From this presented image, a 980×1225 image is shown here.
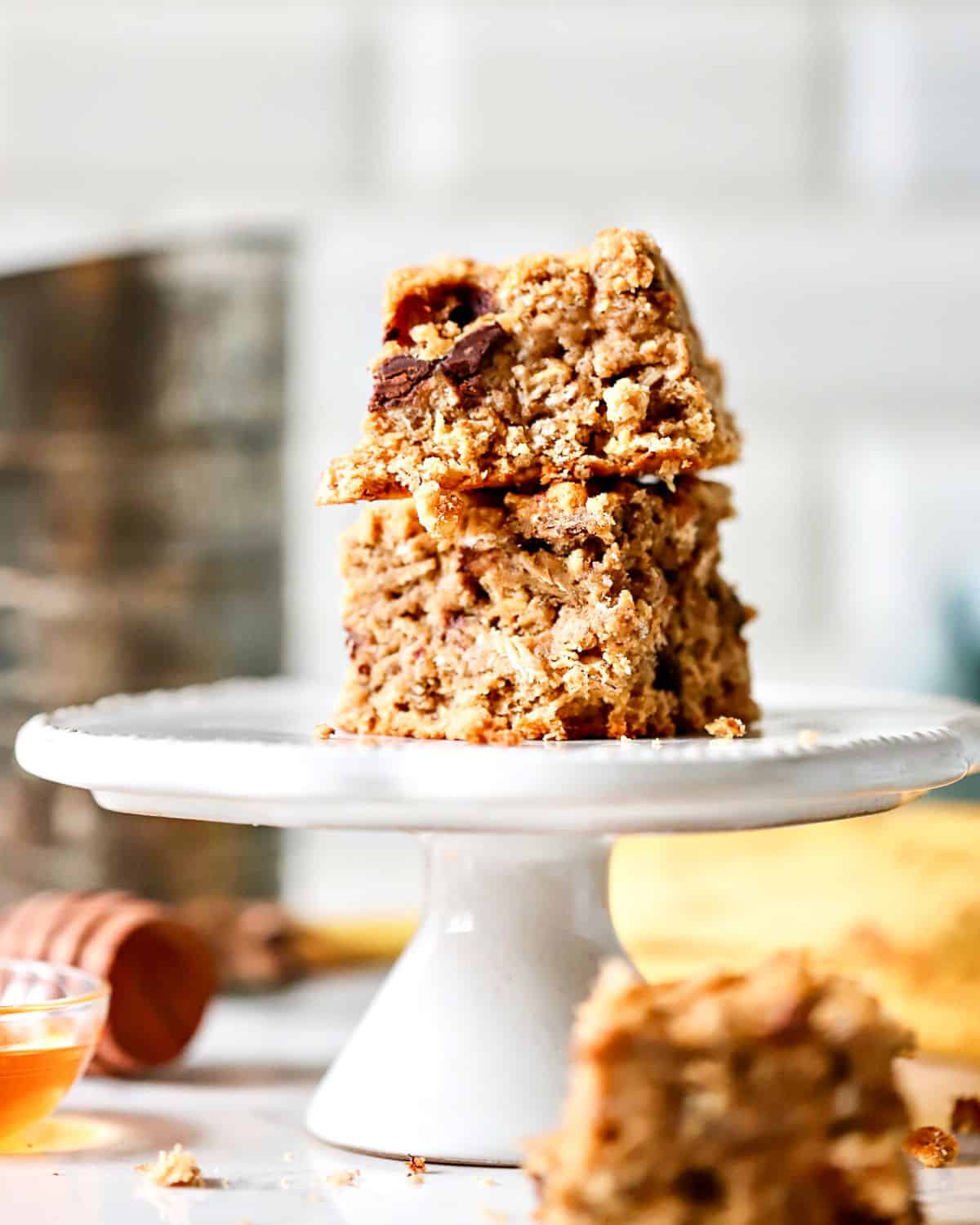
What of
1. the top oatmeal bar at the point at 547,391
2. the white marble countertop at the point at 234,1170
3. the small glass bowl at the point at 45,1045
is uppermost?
the top oatmeal bar at the point at 547,391

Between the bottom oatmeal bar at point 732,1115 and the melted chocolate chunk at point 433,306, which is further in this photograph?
the melted chocolate chunk at point 433,306

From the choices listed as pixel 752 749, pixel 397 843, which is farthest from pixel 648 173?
pixel 752 749

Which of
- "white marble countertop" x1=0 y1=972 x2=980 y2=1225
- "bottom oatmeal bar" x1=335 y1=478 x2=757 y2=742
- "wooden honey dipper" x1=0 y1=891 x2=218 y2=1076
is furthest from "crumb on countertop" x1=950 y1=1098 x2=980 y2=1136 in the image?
"wooden honey dipper" x1=0 y1=891 x2=218 y2=1076

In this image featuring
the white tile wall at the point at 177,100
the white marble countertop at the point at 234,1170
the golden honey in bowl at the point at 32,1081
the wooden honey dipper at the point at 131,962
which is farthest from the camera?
the white tile wall at the point at 177,100

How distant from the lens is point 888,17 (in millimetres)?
2449

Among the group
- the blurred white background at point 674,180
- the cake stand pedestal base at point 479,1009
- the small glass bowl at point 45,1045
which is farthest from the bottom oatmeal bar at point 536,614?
the blurred white background at point 674,180

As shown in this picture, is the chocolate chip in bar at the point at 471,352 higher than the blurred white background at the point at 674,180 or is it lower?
lower

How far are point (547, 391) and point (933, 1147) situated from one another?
0.56 meters

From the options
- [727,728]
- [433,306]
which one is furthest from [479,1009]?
[433,306]

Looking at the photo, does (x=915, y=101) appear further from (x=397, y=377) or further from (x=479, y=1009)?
(x=479, y=1009)

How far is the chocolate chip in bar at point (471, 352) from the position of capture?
1.09 metres

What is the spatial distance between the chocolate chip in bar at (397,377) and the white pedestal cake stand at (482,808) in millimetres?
228

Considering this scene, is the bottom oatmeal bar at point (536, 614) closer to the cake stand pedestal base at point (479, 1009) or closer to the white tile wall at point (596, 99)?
the cake stand pedestal base at point (479, 1009)

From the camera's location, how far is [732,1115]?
81 cm
